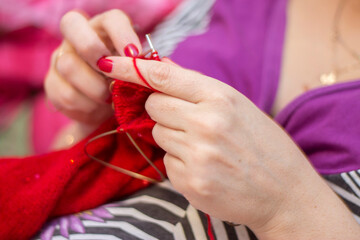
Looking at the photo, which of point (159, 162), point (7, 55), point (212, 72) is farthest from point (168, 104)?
point (7, 55)

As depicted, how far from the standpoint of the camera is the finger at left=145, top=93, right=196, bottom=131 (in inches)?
18.7

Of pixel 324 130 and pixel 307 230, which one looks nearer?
pixel 307 230

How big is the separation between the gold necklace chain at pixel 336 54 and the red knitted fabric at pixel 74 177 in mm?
432

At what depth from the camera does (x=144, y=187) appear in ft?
2.29

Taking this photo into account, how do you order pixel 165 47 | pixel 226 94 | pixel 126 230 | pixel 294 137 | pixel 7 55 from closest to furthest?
pixel 226 94, pixel 126 230, pixel 294 137, pixel 165 47, pixel 7 55

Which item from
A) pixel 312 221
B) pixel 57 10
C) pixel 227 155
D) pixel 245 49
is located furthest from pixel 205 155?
pixel 57 10

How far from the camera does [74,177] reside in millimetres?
667

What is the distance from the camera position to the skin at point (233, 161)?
47cm

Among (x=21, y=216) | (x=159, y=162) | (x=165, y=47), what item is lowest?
(x=21, y=216)

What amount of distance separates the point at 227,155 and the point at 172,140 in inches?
3.2

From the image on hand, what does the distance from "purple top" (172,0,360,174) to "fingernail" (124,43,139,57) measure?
246 millimetres

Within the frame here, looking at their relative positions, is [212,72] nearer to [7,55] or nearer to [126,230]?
[126,230]

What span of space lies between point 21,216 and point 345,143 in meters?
0.60

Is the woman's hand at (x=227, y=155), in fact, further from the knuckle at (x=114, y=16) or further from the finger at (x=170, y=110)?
the knuckle at (x=114, y=16)
